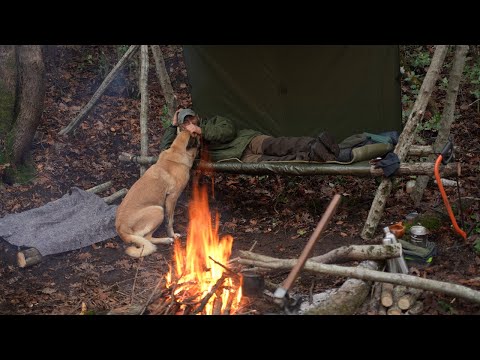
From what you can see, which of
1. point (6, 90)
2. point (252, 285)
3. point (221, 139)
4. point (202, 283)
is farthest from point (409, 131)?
point (6, 90)

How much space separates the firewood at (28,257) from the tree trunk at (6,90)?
276cm

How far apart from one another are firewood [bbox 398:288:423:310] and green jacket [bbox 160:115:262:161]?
3.45m

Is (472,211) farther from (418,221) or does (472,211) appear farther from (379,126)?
(379,126)

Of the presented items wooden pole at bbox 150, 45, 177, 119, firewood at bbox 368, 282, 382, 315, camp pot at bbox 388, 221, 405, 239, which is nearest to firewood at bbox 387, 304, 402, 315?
firewood at bbox 368, 282, 382, 315

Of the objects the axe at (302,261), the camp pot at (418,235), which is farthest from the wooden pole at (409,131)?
the axe at (302,261)

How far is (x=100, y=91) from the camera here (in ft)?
28.8

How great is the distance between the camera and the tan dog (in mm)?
6363

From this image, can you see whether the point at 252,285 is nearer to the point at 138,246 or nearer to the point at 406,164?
the point at 138,246

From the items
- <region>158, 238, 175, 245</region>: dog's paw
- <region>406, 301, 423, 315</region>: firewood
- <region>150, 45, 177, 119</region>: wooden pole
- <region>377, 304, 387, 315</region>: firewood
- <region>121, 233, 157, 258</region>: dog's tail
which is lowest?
<region>158, 238, 175, 245</region>: dog's paw

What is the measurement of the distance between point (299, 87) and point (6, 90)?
4.52 m

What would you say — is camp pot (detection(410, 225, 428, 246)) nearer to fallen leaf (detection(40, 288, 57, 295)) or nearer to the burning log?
the burning log

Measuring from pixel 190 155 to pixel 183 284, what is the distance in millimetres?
2570

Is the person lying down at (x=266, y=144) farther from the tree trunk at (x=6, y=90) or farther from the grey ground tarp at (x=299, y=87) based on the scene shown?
the tree trunk at (x=6, y=90)

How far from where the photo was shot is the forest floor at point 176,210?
5227 millimetres
